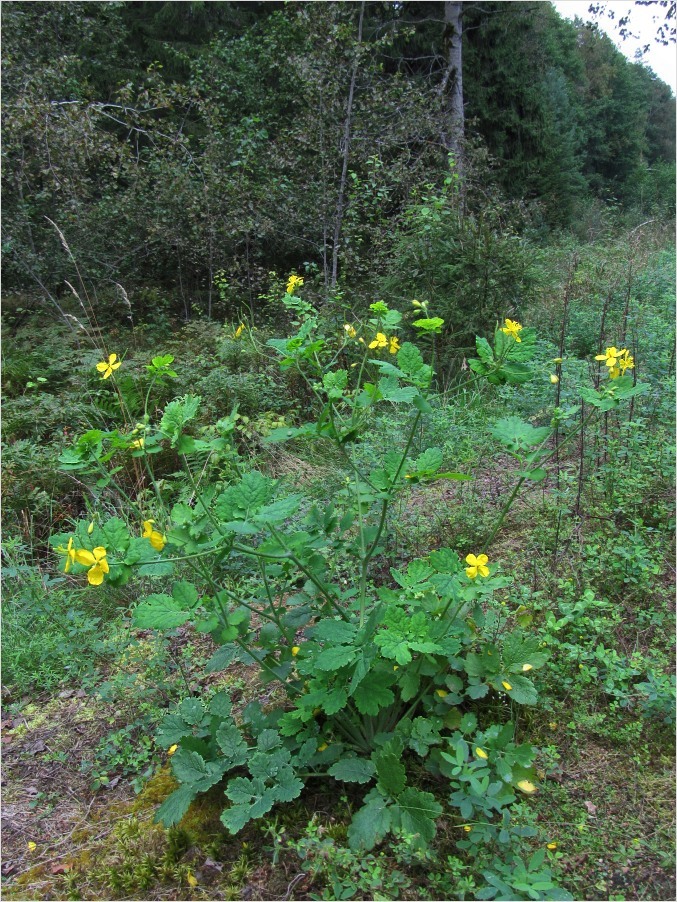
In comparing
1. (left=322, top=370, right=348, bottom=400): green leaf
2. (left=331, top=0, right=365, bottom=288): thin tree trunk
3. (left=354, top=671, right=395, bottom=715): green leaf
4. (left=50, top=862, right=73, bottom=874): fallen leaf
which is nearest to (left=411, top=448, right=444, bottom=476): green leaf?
(left=322, top=370, right=348, bottom=400): green leaf

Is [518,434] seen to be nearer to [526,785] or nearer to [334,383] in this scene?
[334,383]

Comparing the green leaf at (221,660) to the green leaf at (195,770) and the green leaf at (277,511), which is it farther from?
the green leaf at (277,511)

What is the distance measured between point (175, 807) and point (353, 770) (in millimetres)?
422

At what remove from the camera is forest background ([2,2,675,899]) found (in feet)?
4.77

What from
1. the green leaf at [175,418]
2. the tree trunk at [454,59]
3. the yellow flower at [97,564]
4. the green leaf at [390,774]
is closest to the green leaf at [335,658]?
the green leaf at [390,774]

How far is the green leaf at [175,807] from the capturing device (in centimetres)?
134

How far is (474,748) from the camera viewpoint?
1395mm

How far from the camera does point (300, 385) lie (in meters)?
4.70

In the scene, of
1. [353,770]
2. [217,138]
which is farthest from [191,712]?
[217,138]

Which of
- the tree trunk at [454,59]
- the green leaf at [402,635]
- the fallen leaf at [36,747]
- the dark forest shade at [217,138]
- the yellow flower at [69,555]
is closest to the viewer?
the yellow flower at [69,555]

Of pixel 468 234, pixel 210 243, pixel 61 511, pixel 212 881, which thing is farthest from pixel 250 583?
pixel 210 243

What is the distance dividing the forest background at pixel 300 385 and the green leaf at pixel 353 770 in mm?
139

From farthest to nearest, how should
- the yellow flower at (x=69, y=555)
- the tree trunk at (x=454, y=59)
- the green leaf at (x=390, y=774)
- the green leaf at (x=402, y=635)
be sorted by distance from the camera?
the tree trunk at (x=454, y=59), the green leaf at (x=390, y=774), the green leaf at (x=402, y=635), the yellow flower at (x=69, y=555)

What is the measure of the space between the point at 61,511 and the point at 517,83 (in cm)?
1114
